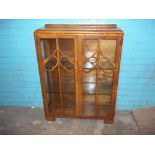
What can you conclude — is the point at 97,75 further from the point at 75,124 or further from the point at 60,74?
the point at 75,124

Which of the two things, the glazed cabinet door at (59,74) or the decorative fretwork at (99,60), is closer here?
the decorative fretwork at (99,60)

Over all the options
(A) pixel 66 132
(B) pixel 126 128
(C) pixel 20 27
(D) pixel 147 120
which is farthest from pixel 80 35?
(D) pixel 147 120

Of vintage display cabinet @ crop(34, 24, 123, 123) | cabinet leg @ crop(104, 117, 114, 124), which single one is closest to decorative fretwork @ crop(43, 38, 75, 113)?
vintage display cabinet @ crop(34, 24, 123, 123)

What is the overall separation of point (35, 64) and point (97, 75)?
3.52ft

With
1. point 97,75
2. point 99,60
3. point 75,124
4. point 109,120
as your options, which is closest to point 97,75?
point 97,75

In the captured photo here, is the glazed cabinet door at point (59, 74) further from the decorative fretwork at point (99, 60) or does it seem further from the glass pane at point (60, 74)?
the decorative fretwork at point (99, 60)

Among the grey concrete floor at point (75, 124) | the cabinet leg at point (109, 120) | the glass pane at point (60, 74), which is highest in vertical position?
the glass pane at point (60, 74)

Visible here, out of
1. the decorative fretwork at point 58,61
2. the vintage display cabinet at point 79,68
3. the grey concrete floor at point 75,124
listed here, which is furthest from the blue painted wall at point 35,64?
the decorative fretwork at point 58,61

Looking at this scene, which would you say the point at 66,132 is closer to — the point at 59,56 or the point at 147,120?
the point at 59,56

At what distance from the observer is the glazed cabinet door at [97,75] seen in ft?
6.23

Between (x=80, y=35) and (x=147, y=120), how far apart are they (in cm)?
175

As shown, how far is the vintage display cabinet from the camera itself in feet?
5.82

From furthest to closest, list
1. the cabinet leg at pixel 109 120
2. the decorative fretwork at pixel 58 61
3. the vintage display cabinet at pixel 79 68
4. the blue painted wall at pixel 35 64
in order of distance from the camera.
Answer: the cabinet leg at pixel 109 120
the blue painted wall at pixel 35 64
the decorative fretwork at pixel 58 61
the vintage display cabinet at pixel 79 68

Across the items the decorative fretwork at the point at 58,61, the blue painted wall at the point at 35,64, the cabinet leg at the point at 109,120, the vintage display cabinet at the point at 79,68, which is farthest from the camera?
the cabinet leg at the point at 109,120
